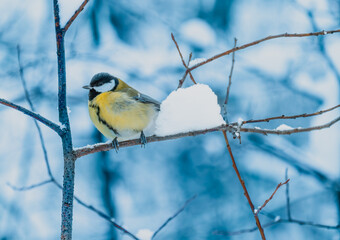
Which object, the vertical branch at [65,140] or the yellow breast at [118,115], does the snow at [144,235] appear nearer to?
the vertical branch at [65,140]

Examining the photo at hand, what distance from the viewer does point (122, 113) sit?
2695 mm

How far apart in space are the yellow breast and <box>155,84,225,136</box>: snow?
760mm

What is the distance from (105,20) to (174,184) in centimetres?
366

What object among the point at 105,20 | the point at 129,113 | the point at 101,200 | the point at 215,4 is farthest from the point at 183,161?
the point at 129,113

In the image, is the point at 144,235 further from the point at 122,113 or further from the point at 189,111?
the point at 122,113

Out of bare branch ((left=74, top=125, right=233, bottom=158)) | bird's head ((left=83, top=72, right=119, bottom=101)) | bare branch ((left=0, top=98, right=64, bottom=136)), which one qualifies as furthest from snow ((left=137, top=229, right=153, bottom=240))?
bird's head ((left=83, top=72, right=119, bottom=101))

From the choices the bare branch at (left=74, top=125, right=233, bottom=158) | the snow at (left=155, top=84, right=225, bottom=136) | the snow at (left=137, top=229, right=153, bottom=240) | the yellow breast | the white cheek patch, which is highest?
the white cheek patch

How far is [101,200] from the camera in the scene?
680cm

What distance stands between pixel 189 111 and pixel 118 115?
0.95 meters

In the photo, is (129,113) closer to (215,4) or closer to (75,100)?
(75,100)

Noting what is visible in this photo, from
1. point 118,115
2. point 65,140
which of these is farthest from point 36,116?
point 118,115

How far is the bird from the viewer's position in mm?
2688

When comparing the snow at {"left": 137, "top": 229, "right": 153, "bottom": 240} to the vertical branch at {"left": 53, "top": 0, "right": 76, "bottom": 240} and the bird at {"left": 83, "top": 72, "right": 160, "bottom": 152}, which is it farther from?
the bird at {"left": 83, "top": 72, "right": 160, "bottom": 152}

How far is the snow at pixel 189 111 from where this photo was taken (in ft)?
5.77
